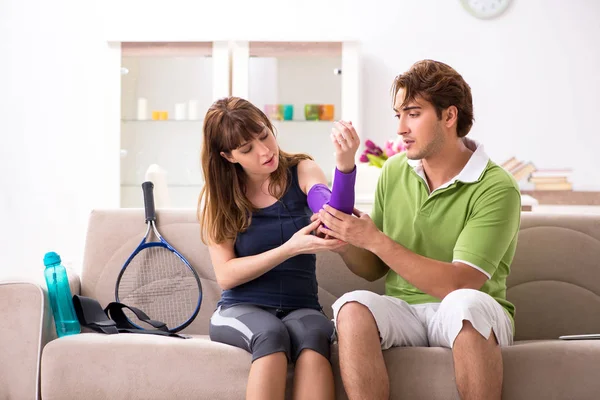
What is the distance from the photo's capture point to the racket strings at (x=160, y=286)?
8.16 feet

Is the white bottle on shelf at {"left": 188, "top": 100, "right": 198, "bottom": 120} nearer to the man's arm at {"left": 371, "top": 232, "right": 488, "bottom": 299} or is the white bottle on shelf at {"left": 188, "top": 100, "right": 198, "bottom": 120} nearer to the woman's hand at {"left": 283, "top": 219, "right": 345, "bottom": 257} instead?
the woman's hand at {"left": 283, "top": 219, "right": 345, "bottom": 257}

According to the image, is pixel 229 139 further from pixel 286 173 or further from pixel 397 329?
pixel 397 329

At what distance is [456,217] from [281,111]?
10.6ft

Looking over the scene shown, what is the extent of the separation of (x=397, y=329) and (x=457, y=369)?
203 mm

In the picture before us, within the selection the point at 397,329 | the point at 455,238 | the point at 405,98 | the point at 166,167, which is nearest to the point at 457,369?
the point at 397,329

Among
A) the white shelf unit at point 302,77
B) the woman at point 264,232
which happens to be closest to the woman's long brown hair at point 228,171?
the woman at point 264,232

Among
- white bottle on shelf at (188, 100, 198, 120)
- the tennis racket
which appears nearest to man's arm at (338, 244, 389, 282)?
the tennis racket

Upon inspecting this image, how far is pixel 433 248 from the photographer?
6.97ft

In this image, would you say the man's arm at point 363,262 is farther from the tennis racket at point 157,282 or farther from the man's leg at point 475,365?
the tennis racket at point 157,282

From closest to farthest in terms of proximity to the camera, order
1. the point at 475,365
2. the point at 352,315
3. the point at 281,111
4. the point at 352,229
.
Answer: the point at 475,365 < the point at 352,315 < the point at 352,229 < the point at 281,111

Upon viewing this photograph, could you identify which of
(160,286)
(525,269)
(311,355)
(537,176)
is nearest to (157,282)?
(160,286)

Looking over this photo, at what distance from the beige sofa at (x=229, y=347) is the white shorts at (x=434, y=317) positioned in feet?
0.16

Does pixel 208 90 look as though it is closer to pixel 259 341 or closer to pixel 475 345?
pixel 259 341

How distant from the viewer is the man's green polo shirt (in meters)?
1.99
